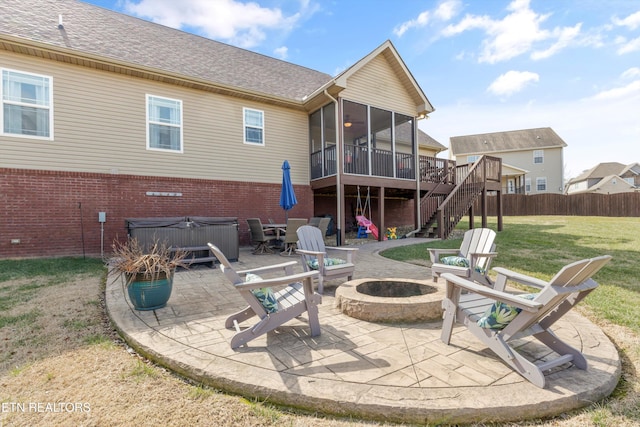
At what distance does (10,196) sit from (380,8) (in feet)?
36.0

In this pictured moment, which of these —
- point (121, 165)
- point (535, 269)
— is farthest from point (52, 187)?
point (535, 269)

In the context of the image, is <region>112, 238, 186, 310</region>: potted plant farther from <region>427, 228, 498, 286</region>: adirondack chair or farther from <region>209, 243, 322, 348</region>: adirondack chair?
<region>427, 228, 498, 286</region>: adirondack chair

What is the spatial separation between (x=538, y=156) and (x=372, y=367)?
36.7 meters

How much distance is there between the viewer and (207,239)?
261 inches

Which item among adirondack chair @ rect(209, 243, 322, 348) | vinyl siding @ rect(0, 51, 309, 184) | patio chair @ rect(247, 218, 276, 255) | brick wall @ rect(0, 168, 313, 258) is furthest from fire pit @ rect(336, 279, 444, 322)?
vinyl siding @ rect(0, 51, 309, 184)

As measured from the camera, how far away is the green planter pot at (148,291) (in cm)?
346

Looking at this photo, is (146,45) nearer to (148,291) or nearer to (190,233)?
(190,233)

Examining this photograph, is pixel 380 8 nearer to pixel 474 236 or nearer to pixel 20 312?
pixel 474 236

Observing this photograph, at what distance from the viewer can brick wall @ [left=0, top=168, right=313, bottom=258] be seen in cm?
702

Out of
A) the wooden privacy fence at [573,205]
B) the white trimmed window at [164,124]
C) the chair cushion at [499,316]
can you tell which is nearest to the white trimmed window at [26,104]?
the white trimmed window at [164,124]

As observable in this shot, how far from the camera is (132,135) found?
8.33 m

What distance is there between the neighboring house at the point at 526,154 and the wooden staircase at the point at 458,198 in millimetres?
18472

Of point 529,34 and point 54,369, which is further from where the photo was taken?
point 529,34

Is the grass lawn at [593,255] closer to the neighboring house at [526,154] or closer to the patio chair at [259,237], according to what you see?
the patio chair at [259,237]
